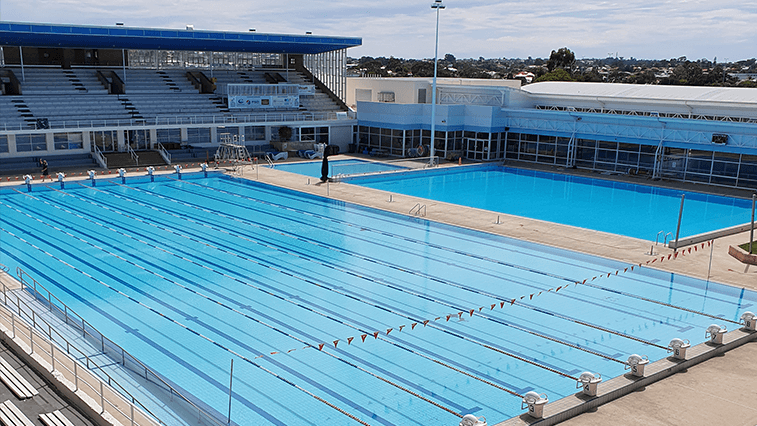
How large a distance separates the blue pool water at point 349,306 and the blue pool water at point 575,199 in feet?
15.0

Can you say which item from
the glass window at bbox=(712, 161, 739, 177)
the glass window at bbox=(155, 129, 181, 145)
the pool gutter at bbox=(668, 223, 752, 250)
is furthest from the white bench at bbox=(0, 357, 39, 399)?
the glass window at bbox=(712, 161, 739, 177)

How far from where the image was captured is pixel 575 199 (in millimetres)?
27328

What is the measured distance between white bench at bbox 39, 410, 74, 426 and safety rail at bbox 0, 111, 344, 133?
25.4 metres

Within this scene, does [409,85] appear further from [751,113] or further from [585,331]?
[585,331]

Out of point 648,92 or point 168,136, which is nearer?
point 648,92

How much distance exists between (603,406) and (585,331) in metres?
4.17

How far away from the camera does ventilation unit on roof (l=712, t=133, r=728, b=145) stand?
2889 cm

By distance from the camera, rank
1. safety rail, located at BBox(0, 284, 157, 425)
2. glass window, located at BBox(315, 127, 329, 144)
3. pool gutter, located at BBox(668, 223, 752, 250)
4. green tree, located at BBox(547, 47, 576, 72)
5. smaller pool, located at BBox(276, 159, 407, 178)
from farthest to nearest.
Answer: green tree, located at BBox(547, 47, 576, 72) < glass window, located at BBox(315, 127, 329, 144) < smaller pool, located at BBox(276, 159, 407, 178) < pool gutter, located at BBox(668, 223, 752, 250) < safety rail, located at BBox(0, 284, 157, 425)

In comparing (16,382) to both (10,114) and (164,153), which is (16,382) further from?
(10,114)

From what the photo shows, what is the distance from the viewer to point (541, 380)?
36.2ft

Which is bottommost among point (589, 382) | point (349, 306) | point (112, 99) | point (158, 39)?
point (349, 306)

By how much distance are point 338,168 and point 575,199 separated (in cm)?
1130

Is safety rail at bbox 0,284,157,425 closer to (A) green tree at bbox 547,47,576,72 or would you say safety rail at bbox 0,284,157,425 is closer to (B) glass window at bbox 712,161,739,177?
(B) glass window at bbox 712,161,739,177

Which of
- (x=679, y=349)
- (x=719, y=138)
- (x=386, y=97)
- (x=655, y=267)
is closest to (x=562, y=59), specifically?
(x=386, y=97)
